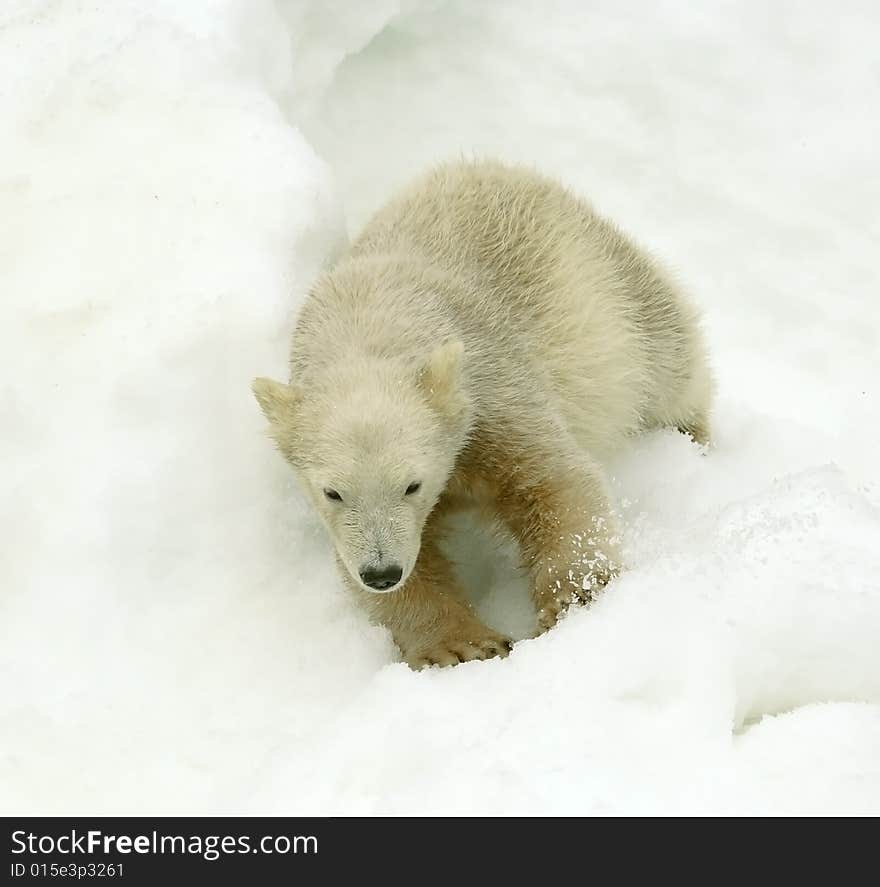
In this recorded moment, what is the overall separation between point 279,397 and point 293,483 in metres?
0.74

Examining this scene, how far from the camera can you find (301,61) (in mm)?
7656

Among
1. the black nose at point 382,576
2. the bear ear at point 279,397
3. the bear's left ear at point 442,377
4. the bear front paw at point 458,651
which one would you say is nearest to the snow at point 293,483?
the bear front paw at point 458,651

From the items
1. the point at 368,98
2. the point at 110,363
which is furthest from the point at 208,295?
the point at 368,98

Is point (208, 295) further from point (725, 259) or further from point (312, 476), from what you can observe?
point (725, 259)

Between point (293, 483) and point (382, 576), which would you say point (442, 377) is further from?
point (293, 483)

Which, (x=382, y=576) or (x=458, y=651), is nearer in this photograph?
(x=382, y=576)

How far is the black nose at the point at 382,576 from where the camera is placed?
154 inches

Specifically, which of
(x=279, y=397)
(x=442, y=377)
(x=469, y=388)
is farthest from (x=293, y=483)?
(x=442, y=377)

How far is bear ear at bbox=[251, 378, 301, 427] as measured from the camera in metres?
4.27

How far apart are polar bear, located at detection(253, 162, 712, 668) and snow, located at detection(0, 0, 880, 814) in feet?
0.98

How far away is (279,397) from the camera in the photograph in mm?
4277

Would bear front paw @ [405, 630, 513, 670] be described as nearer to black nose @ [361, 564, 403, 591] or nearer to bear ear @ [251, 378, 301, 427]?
black nose @ [361, 564, 403, 591]

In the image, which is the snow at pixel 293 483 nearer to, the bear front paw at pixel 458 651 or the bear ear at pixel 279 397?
the bear front paw at pixel 458 651

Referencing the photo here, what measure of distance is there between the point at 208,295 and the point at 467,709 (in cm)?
238
